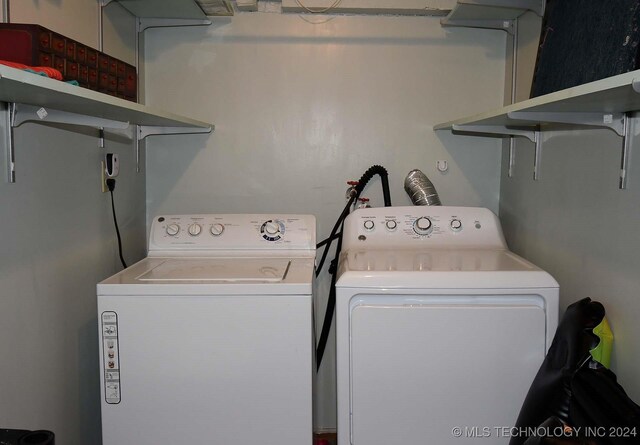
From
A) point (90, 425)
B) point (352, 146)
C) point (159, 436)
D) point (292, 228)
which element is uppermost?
point (352, 146)

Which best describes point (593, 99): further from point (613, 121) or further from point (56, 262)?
point (56, 262)

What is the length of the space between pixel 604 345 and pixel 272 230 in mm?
1248

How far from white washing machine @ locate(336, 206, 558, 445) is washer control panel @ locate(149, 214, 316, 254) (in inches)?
22.6

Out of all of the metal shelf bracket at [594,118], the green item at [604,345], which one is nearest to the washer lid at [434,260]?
the green item at [604,345]

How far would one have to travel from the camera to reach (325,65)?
95.3 inches

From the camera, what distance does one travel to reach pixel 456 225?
2006 millimetres

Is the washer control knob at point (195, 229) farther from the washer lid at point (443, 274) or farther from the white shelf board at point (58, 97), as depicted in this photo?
the washer lid at point (443, 274)

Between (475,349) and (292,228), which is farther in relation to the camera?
(292,228)

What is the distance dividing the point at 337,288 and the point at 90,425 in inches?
46.9

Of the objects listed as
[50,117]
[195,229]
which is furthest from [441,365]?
[50,117]

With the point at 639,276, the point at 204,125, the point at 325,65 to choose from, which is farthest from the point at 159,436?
the point at 325,65

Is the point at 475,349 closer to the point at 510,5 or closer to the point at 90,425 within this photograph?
the point at 510,5

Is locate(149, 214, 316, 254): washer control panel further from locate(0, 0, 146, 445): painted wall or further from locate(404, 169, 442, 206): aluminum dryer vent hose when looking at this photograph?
locate(404, 169, 442, 206): aluminum dryer vent hose

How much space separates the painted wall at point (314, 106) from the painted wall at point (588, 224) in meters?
0.34
